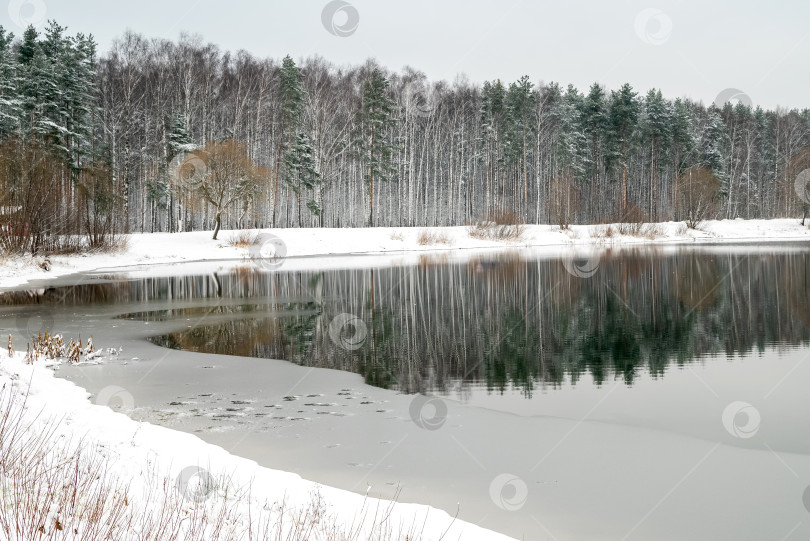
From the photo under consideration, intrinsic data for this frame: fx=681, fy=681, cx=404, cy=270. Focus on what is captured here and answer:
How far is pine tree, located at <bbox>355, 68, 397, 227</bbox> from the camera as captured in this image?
2320 inches

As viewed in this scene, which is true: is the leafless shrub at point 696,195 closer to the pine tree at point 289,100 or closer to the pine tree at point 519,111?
the pine tree at point 519,111

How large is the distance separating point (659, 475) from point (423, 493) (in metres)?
2.30

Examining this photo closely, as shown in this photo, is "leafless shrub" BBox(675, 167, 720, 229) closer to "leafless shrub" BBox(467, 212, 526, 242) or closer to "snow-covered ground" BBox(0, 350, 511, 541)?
"leafless shrub" BBox(467, 212, 526, 242)

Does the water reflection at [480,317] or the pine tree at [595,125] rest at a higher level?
the pine tree at [595,125]

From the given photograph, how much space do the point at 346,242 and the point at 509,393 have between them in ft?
142

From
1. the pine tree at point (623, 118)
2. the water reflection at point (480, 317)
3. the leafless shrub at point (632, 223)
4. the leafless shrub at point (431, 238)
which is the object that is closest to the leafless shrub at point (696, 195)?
the pine tree at point (623, 118)

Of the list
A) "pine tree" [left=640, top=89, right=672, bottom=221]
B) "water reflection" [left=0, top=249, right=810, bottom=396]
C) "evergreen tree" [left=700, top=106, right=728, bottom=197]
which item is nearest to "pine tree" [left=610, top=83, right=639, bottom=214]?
"pine tree" [left=640, top=89, right=672, bottom=221]

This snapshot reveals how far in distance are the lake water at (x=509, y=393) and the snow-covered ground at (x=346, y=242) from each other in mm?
16605

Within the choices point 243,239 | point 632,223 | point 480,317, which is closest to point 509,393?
point 480,317

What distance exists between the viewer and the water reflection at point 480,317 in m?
11.9

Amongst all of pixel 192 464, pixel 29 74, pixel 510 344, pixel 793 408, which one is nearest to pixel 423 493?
pixel 192 464

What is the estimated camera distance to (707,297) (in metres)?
20.5

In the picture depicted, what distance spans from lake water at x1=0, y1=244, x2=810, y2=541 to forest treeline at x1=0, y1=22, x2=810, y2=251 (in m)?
22.9

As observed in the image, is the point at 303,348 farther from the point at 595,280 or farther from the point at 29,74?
the point at 29,74
